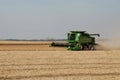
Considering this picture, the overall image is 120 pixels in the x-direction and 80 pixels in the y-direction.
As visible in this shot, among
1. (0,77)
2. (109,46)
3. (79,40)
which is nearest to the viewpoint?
(0,77)

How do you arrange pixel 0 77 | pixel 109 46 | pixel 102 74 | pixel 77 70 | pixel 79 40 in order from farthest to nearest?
pixel 109 46
pixel 79 40
pixel 77 70
pixel 102 74
pixel 0 77

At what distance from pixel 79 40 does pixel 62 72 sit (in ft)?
68.7

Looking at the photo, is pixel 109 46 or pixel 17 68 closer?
pixel 17 68

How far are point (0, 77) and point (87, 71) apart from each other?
4272 millimetres

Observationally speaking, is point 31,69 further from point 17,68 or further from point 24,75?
point 24,75

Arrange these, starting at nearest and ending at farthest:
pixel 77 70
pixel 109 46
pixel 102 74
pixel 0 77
→ 1. pixel 0 77
2. pixel 102 74
3. pixel 77 70
4. pixel 109 46

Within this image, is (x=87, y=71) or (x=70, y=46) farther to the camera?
(x=70, y=46)

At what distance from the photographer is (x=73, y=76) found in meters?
16.2

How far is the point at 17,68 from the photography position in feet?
60.4

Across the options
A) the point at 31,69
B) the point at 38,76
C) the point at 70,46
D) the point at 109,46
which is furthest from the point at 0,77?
the point at 109,46

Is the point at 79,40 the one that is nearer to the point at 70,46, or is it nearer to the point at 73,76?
the point at 70,46

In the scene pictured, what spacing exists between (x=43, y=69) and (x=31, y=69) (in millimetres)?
581

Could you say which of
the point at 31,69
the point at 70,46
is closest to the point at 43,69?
the point at 31,69

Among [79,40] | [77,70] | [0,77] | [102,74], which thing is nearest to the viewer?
[0,77]
